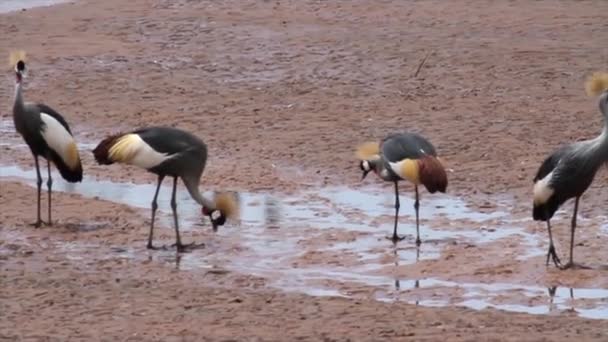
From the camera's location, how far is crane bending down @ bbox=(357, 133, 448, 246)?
40.1ft

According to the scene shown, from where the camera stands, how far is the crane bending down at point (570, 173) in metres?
11.6

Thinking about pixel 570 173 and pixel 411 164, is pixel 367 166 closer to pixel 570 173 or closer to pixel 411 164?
pixel 411 164

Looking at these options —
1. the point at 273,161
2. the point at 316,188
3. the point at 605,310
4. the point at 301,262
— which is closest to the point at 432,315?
the point at 605,310

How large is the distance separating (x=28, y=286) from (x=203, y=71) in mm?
7985

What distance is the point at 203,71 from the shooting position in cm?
1872

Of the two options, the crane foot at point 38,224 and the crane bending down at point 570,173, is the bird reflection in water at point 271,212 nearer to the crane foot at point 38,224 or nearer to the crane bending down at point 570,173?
the crane foot at point 38,224

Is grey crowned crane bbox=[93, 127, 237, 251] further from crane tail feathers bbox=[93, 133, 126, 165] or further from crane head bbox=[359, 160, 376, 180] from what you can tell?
crane head bbox=[359, 160, 376, 180]

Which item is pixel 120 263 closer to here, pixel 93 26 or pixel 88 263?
pixel 88 263

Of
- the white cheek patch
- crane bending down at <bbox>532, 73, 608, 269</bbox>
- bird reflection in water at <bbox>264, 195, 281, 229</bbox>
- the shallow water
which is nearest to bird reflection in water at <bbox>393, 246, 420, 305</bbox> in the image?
crane bending down at <bbox>532, 73, 608, 269</bbox>

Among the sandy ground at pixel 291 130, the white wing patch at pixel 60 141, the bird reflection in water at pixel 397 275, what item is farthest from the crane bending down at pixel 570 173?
the white wing patch at pixel 60 141

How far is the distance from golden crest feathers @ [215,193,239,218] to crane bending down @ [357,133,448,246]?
1150mm

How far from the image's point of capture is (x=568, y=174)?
1167 cm

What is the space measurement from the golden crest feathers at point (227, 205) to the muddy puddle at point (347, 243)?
0.20m

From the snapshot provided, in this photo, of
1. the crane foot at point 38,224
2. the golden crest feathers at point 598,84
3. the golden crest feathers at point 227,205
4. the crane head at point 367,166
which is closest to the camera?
the golden crest feathers at point 598,84
